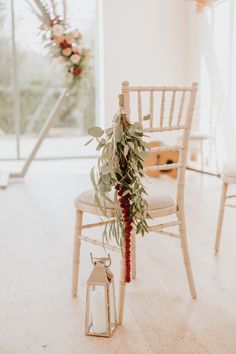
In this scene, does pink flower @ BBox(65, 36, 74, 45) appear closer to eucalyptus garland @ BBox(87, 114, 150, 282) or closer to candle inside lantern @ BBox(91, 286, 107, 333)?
eucalyptus garland @ BBox(87, 114, 150, 282)

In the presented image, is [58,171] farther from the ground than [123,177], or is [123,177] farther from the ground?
[123,177]

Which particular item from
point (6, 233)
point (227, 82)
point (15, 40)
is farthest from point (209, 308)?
point (15, 40)

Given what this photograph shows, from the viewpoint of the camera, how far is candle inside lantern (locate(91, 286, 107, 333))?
1.93 meters

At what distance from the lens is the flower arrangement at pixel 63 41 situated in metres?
5.20

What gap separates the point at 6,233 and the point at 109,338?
5.48ft

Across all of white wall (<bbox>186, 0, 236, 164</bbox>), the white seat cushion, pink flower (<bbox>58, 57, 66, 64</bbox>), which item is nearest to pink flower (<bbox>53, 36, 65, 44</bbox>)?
pink flower (<bbox>58, 57, 66, 64</bbox>)

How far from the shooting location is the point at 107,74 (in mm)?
6742

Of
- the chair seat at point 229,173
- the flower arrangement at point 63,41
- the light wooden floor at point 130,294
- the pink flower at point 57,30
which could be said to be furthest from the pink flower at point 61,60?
the chair seat at point 229,173

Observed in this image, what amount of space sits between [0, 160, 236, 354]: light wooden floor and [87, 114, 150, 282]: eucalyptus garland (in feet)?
1.31

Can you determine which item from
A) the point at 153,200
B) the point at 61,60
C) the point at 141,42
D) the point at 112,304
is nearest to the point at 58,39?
the point at 61,60

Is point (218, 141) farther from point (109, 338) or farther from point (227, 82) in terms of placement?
point (109, 338)

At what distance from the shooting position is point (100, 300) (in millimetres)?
1927

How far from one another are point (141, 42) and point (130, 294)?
16.3ft

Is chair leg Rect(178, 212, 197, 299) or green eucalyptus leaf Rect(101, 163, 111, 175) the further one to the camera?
chair leg Rect(178, 212, 197, 299)
